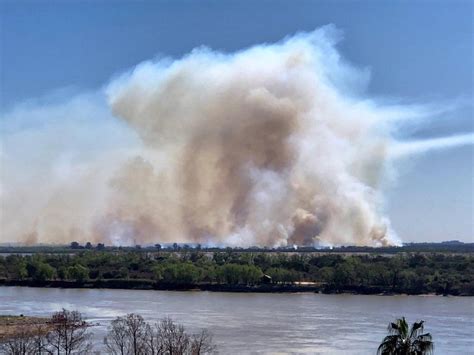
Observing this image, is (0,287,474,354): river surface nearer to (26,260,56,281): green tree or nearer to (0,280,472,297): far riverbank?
(0,280,472,297): far riverbank

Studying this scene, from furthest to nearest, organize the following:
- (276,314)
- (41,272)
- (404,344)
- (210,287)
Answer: (41,272), (210,287), (276,314), (404,344)

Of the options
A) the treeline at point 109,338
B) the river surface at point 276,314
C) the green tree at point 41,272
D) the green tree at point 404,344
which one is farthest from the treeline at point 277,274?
the green tree at point 404,344

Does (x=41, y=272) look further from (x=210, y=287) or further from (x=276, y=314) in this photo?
(x=276, y=314)

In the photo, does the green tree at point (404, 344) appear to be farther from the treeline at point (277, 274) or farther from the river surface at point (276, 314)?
the treeline at point (277, 274)

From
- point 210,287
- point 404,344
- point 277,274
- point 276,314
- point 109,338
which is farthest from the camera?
point 277,274

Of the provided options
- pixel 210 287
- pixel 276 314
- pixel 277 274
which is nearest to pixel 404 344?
pixel 276 314

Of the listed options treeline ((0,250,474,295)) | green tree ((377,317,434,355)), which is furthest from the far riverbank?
green tree ((377,317,434,355))
